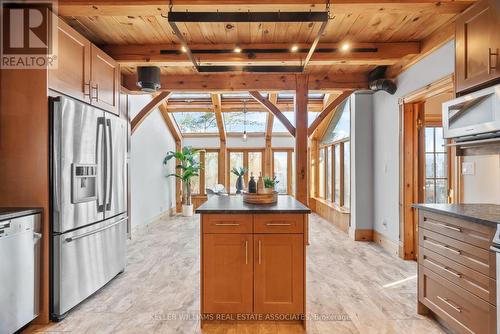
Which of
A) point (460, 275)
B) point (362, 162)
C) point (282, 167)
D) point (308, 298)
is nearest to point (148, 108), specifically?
point (362, 162)

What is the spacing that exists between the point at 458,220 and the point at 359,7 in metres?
1.89

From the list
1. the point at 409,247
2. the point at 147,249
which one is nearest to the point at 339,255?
the point at 409,247

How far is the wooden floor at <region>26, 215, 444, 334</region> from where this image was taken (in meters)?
2.31

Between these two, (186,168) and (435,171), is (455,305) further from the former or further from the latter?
(186,168)

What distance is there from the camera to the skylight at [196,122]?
8062 millimetres

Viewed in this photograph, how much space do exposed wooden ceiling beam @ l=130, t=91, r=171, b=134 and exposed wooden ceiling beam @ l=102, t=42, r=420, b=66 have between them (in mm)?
1490

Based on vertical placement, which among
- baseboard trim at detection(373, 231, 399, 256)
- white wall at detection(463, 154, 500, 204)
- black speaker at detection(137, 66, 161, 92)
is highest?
black speaker at detection(137, 66, 161, 92)

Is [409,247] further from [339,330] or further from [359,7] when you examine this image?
[359,7]

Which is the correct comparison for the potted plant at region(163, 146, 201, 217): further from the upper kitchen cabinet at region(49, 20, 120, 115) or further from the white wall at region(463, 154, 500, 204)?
the white wall at region(463, 154, 500, 204)

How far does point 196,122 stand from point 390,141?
5.48m

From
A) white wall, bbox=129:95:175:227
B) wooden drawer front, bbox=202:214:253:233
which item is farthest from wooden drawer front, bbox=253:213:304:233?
white wall, bbox=129:95:175:227

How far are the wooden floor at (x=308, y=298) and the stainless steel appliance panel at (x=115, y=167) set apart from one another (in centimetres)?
86

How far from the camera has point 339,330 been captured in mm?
2270

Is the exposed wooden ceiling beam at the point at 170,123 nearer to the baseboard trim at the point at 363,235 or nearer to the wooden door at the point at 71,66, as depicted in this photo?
the wooden door at the point at 71,66
